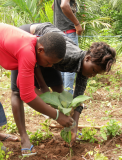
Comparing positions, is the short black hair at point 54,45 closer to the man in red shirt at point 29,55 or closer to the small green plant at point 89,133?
the man in red shirt at point 29,55

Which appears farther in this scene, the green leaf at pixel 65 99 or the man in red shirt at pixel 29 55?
the green leaf at pixel 65 99

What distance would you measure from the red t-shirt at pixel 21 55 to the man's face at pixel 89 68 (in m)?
0.60

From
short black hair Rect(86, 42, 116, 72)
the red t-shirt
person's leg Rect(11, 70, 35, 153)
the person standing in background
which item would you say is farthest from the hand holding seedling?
the person standing in background

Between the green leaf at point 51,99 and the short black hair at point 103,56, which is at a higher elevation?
the short black hair at point 103,56

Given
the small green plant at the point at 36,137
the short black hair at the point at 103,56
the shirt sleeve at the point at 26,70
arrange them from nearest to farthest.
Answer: the shirt sleeve at the point at 26,70
the short black hair at the point at 103,56
the small green plant at the point at 36,137

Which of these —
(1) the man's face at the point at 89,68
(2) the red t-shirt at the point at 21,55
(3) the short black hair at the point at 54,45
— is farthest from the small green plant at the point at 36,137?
(3) the short black hair at the point at 54,45

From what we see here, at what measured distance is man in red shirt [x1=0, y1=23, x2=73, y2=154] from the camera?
1.40 metres

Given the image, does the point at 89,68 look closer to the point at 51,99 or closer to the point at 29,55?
the point at 51,99

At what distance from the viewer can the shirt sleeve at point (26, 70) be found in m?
1.38

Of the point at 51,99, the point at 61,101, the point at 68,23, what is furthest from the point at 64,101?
the point at 68,23

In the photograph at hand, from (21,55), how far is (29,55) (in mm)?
64

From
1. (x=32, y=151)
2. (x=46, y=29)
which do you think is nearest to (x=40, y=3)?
(x=46, y=29)

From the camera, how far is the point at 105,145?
5.88ft

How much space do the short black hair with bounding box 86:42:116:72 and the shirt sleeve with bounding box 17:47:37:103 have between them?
2.17 feet
